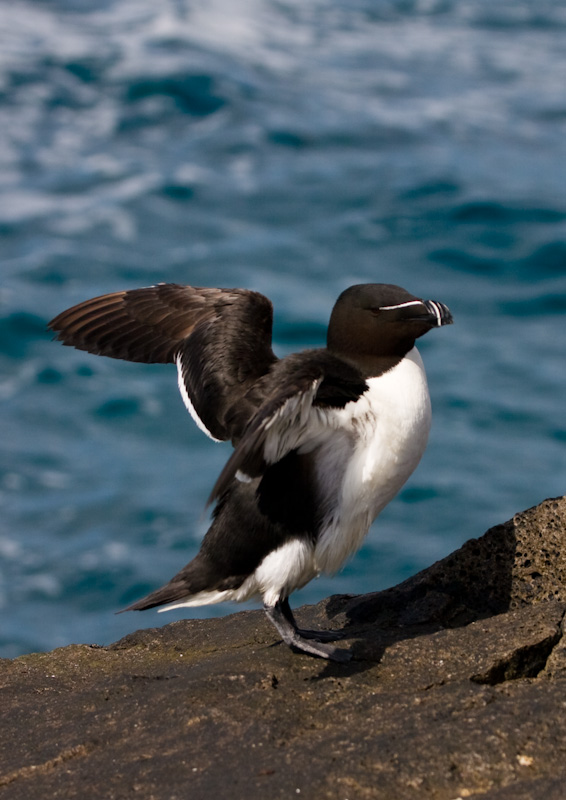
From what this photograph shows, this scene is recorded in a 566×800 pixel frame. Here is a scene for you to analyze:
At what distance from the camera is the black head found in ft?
13.7

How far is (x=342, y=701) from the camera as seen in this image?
356cm

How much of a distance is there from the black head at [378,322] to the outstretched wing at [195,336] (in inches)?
15.7

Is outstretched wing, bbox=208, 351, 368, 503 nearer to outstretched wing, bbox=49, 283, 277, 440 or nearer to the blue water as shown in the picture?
outstretched wing, bbox=49, 283, 277, 440

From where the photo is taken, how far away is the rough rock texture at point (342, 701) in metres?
3.00

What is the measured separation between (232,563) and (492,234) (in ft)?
30.0

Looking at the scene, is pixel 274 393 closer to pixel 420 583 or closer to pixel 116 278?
pixel 420 583

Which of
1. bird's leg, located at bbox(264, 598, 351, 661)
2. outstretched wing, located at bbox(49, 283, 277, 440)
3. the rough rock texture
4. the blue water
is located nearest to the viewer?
the rough rock texture

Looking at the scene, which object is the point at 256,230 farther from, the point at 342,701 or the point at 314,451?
the point at 342,701

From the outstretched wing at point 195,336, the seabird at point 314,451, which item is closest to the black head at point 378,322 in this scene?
the seabird at point 314,451

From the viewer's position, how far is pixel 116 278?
11930 mm

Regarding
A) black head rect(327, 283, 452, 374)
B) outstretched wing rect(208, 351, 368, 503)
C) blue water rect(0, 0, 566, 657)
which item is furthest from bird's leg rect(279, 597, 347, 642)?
blue water rect(0, 0, 566, 657)

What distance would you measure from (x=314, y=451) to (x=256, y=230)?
29.7ft

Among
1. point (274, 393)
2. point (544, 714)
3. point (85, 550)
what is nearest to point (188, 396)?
point (274, 393)

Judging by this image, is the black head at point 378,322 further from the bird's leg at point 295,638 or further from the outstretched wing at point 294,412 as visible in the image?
the bird's leg at point 295,638
